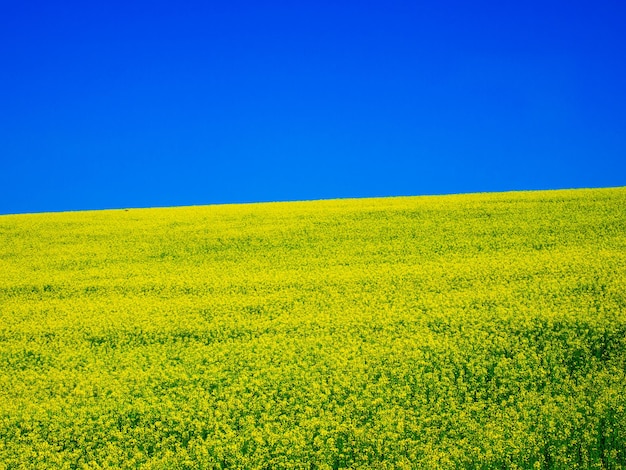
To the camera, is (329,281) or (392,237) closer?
(329,281)

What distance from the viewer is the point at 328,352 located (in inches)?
396

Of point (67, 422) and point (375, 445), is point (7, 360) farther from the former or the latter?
point (375, 445)

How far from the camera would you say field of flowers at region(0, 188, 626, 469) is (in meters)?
7.82

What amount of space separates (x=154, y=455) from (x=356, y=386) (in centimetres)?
314

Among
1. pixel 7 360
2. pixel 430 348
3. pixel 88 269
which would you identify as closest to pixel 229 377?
pixel 430 348

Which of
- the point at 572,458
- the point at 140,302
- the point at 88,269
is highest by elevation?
the point at 88,269

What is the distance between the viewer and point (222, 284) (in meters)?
14.6

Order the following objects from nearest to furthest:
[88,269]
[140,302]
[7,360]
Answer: [7,360]
[140,302]
[88,269]

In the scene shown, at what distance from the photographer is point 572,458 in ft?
23.8

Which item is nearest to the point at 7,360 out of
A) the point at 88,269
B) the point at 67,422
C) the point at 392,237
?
the point at 67,422

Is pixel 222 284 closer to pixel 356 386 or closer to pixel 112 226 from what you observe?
pixel 356 386

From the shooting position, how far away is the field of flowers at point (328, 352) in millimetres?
7820

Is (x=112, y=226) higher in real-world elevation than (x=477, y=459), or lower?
higher

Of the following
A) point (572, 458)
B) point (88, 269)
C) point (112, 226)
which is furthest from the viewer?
point (112, 226)
